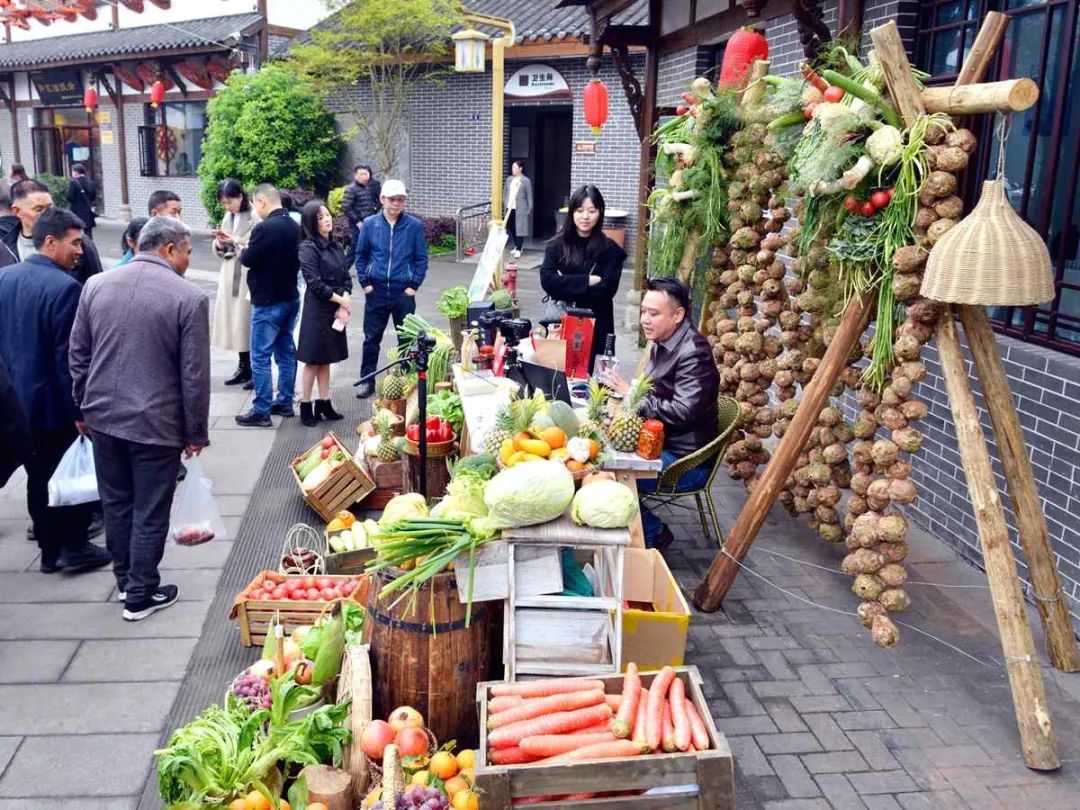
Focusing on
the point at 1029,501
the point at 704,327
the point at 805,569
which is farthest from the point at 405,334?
the point at 1029,501

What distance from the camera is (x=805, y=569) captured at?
5.42 m

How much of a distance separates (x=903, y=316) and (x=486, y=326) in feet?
8.30

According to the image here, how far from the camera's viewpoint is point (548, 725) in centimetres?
308

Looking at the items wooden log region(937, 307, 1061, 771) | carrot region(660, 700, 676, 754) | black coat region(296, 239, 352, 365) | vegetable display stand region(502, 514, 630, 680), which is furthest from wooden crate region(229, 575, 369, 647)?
black coat region(296, 239, 352, 365)

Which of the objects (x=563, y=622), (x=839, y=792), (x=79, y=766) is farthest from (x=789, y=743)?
(x=79, y=766)

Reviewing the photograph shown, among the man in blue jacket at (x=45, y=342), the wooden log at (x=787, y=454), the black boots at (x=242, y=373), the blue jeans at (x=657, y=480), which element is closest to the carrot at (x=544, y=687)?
the wooden log at (x=787, y=454)

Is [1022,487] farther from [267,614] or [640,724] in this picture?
[267,614]

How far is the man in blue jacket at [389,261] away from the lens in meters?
8.20

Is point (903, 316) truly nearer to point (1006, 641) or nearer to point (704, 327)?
point (1006, 641)

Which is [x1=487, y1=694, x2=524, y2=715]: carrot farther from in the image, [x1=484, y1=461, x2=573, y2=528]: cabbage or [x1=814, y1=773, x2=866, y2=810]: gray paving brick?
[x1=814, y1=773, x2=866, y2=810]: gray paving brick

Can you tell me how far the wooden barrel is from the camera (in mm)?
3498

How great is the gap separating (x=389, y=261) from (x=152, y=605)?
4161 mm

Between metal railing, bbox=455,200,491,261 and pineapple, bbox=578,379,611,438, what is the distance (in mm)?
13703

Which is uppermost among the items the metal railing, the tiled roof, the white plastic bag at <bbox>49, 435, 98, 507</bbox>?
the tiled roof
